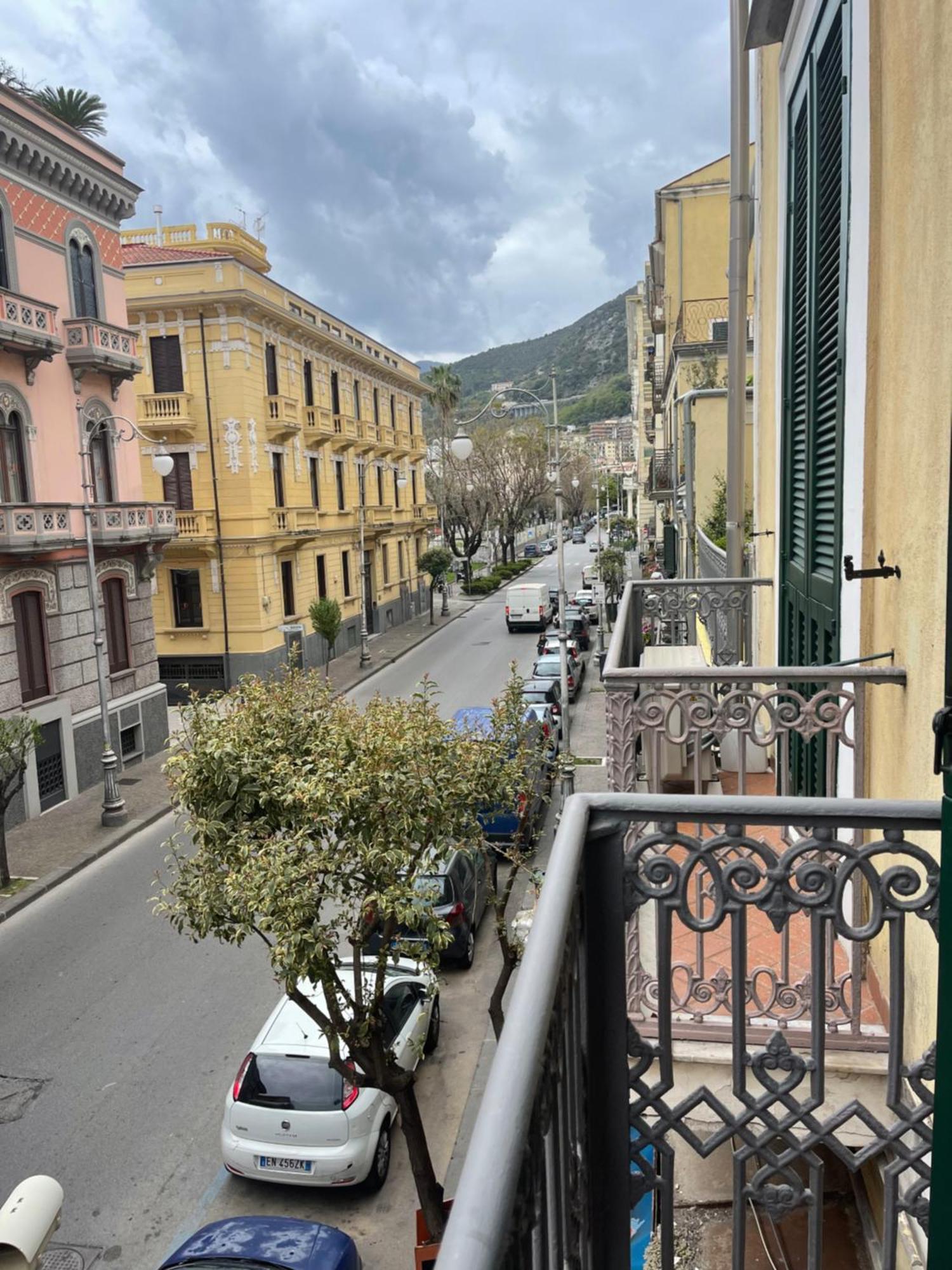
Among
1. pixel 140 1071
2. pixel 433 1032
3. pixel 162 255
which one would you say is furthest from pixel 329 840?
pixel 162 255

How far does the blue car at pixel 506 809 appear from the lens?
379 inches

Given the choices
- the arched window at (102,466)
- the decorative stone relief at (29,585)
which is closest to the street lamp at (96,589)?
the arched window at (102,466)

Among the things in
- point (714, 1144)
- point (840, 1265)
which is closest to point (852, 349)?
point (714, 1144)

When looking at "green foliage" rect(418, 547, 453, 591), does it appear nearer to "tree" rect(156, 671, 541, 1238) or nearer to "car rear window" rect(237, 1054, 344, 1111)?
"car rear window" rect(237, 1054, 344, 1111)

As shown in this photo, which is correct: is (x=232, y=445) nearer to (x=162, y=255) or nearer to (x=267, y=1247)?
(x=162, y=255)

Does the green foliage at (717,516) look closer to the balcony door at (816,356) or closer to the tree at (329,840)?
the balcony door at (816,356)

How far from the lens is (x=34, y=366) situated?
61.2ft

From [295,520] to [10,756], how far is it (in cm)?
1777

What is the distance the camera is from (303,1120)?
27.9 ft

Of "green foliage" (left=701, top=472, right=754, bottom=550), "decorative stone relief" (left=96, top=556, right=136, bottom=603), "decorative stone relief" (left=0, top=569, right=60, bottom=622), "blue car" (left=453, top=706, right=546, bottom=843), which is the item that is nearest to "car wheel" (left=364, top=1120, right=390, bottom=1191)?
"blue car" (left=453, top=706, right=546, bottom=843)

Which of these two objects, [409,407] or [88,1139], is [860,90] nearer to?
[88,1139]

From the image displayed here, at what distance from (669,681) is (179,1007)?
9.84 metres

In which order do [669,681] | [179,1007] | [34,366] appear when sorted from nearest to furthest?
[669,681] < [179,1007] < [34,366]

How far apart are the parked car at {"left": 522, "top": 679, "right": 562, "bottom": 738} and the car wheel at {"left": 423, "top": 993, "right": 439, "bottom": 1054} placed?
10383 millimetres
